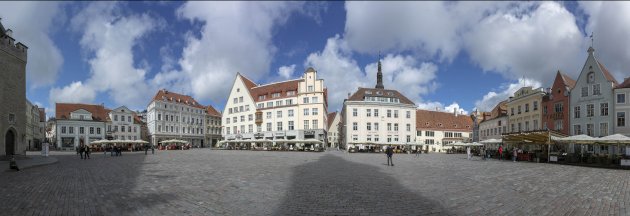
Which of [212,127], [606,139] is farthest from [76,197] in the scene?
[212,127]

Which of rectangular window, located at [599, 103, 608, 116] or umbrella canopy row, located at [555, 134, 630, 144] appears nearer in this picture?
umbrella canopy row, located at [555, 134, 630, 144]

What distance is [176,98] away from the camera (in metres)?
95.2

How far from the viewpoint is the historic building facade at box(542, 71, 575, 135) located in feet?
144

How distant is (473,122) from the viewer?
281 feet

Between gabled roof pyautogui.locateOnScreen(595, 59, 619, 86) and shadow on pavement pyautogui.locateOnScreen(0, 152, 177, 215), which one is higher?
gabled roof pyautogui.locateOnScreen(595, 59, 619, 86)

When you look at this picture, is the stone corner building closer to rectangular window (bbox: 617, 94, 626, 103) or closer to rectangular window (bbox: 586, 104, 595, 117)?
rectangular window (bbox: 586, 104, 595, 117)

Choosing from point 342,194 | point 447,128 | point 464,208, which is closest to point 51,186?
point 342,194

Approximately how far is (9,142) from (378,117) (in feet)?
186

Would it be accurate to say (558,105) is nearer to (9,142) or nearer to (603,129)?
(603,129)

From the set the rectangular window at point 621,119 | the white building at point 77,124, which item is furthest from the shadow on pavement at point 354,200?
the white building at point 77,124

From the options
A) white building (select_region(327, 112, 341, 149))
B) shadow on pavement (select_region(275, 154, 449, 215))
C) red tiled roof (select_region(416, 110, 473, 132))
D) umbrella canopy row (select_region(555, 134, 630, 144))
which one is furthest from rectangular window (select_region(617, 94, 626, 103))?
white building (select_region(327, 112, 341, 149))

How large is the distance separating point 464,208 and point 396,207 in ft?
A: 5.78

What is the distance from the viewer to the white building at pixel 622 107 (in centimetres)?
3719

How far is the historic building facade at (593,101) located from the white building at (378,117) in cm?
3344
